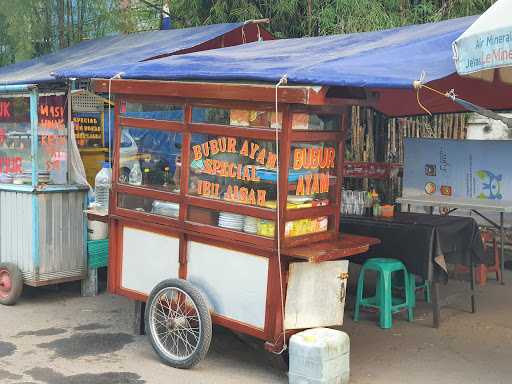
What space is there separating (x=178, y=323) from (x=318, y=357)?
1.12 m

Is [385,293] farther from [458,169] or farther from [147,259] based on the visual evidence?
[458,169]

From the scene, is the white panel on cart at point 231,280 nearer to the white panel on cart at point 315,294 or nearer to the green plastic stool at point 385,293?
the white panel on cart at point 315,294

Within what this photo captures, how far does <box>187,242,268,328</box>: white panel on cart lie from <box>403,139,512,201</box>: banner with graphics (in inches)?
148

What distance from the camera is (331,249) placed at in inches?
182

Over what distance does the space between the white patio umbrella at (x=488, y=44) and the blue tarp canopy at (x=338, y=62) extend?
22cm

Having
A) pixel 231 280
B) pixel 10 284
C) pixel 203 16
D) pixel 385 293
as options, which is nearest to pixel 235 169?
pixel 231 280

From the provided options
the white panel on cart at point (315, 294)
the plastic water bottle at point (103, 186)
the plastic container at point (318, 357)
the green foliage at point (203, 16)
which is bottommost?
the plastic container at point (318, 357)

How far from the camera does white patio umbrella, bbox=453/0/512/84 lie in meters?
3.66

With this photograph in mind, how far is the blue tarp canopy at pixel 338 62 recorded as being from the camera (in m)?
4.12

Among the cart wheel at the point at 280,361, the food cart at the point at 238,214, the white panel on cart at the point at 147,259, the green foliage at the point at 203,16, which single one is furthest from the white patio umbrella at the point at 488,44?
the green foliage at the point at 203,16

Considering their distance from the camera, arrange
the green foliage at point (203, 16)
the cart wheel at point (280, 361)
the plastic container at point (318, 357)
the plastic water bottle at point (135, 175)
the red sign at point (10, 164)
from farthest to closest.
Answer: the green foliage at point (203, 16) → the red sign at point (10, 164) → the plastic water bottle at point (135, 175) → the cart wheel at point (280, 361) → the plastic container at point (318, 357)

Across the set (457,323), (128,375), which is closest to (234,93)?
(128,375)

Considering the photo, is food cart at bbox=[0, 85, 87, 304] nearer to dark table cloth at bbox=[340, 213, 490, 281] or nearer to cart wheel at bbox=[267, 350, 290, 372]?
cart wheel at bbox=[267, 350, 290, 372]

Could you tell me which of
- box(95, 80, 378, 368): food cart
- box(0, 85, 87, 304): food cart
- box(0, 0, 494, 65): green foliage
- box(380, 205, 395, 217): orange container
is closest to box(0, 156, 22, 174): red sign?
box(0, 85, 87, 304): food cart
